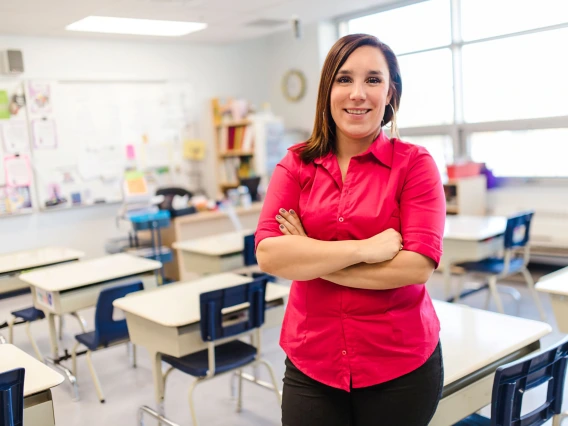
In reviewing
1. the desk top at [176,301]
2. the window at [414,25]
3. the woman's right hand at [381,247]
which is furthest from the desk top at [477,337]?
the window at [414,25]

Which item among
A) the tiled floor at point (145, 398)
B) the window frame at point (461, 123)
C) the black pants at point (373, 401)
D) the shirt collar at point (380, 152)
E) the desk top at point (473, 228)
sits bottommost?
the tiled floor at point (145, 398)

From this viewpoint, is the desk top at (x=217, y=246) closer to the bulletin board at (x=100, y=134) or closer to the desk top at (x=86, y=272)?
the desk top at (x=86, y=272)

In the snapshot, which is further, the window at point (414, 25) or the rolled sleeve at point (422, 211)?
the window at point (414, 25)

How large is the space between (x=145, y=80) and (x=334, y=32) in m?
2.40

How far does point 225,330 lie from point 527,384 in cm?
137

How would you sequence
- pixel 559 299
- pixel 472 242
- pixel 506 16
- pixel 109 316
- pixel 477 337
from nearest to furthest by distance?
1. pixel 477 337
2. pixel 559 299
3. pixel 109 316
4. pixel 472 242
5. pixel 506 16

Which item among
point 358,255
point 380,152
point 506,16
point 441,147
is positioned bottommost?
point 358,255

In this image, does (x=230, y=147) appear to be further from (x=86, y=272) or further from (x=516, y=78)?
(x=86, y=272)

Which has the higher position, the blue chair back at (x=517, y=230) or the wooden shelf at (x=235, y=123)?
the wooden shelf at (x=235, y=123)

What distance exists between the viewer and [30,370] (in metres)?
2.04

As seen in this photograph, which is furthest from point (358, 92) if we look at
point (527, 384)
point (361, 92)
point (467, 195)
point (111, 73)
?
point (111, 73)

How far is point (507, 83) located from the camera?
570cm

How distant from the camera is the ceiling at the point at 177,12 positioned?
4711mm

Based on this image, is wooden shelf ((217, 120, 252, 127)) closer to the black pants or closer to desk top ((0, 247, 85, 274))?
desk top ((0, 247, 85, 274))
